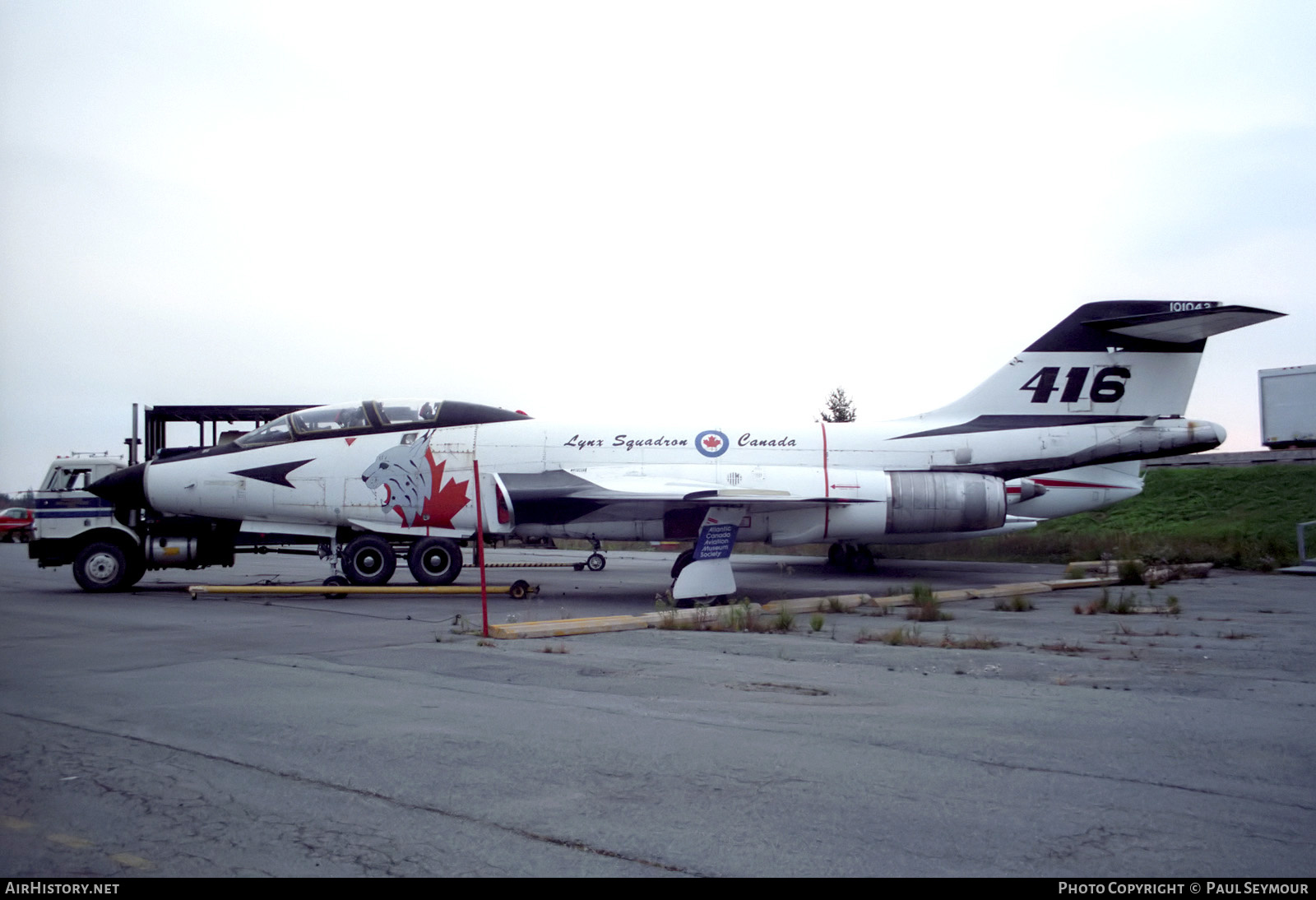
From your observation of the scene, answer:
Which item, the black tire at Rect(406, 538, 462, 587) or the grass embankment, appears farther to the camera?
the grass embankment

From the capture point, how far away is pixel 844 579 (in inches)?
717

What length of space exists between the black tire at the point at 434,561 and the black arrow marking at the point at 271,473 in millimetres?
2281

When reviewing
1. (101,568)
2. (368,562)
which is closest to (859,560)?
(368,562)

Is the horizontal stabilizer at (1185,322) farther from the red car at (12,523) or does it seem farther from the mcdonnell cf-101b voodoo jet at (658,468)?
the red car at (12,523)

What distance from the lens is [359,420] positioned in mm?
15352

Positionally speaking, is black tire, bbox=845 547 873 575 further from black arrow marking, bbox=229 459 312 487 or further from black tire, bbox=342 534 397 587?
black arrow marking, bbox=229 459 312 487

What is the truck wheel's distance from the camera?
14.9 m

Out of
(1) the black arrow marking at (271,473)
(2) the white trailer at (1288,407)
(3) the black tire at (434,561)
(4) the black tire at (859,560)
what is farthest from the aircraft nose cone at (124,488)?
(2) the white trailer at (1288,407)

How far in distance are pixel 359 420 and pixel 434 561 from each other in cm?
264

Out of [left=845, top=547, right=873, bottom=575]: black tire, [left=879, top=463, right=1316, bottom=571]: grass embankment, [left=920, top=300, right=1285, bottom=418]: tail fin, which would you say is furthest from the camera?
[left=879, top=463, right=1316, bottom=571]: grass embankment

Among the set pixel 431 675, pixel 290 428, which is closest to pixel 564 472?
pixel 290 428

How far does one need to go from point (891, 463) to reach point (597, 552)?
7.54 meters

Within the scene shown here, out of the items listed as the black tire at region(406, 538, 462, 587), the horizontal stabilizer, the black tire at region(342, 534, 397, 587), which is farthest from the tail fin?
the black tire at region(342, 534, 397, 587)

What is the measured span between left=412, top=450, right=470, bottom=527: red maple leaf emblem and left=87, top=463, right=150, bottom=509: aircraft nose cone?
4.42 meters
